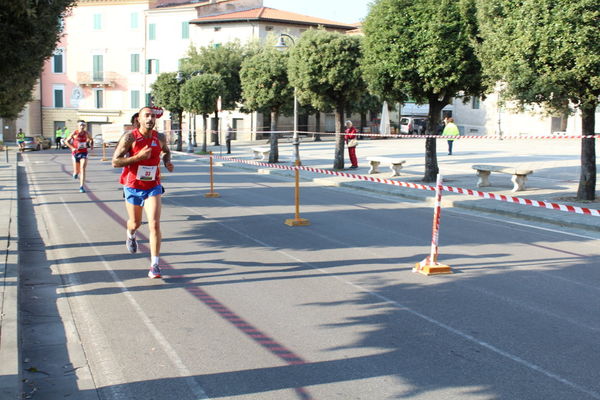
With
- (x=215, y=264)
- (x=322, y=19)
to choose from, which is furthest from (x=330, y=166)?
(x=322, y=19)

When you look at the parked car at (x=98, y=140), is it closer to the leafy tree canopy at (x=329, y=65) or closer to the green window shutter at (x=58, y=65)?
the green window shutter at (x=58, y=65)

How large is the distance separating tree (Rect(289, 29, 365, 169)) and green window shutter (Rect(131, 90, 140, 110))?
45.6 meters

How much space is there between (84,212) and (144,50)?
55.4m

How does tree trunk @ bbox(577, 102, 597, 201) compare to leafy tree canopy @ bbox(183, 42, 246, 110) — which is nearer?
tree trunk @ bbox(577, 102, 597, 201)

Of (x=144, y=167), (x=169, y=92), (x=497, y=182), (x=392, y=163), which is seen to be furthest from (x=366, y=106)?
(x=144, y=167)

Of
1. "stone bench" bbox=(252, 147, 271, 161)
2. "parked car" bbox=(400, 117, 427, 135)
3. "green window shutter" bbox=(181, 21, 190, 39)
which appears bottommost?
"stone bench" bbox=(252, 147, 271, 161)

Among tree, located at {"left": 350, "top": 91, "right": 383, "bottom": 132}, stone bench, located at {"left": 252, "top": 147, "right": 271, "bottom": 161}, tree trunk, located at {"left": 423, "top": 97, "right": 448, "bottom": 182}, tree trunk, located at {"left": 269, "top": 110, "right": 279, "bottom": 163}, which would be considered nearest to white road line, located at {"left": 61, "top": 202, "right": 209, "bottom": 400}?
tree trunk, located at {"left": 423, "top": 97, "right": 448, "bottom": 182}

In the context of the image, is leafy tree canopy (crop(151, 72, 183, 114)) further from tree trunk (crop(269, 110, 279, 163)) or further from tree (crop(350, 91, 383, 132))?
tree (crop(350, 91, 383, 132))

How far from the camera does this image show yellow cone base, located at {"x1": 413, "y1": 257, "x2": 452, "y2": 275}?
815 cm

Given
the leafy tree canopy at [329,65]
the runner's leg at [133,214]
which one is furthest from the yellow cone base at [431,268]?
the leafy tree canopy at [329,65]

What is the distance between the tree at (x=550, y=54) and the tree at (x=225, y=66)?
2985 cm

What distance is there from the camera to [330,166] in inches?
1082

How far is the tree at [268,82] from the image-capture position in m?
28.6

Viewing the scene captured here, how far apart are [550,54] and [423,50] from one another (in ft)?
16.6
